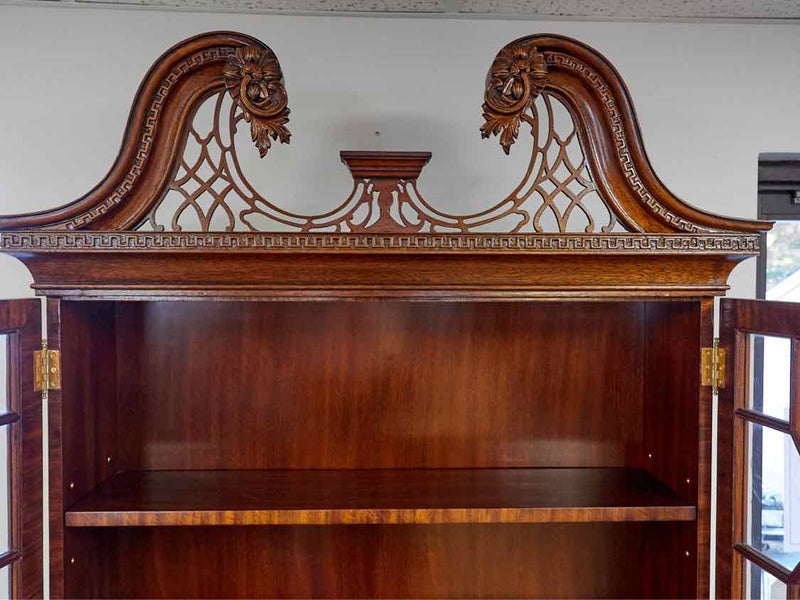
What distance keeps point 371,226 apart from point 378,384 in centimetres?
43

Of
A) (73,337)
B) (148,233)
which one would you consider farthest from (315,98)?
(73,337)

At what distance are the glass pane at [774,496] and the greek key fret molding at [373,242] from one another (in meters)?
0.31

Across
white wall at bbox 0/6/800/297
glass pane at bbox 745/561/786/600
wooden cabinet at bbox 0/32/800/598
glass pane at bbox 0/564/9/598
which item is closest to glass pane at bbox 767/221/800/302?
white wall at bbox 0/6/800/297

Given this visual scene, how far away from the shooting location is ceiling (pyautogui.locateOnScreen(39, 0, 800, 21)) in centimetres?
134

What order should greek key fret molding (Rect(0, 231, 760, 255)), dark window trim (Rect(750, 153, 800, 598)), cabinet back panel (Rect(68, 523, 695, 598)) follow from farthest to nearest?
1. dark window trim (Rect(750, 153, 800, 598))
2. cabinet back panel (Rect(68, 523, 695, 598))
3. greek key fret molding (Rect(0, 231, 760, 255))

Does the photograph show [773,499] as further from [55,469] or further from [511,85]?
[55,469]

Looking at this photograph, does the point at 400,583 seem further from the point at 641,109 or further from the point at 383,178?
the point at 641,109

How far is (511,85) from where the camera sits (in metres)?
0.99

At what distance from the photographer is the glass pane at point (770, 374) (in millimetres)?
972

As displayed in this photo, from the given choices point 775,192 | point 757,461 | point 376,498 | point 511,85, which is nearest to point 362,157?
point 511,85

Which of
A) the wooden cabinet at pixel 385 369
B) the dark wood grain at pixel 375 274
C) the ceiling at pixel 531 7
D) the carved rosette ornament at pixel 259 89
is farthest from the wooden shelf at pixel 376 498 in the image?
the ceiling at pixel 531 7

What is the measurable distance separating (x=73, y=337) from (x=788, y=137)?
1568 mm

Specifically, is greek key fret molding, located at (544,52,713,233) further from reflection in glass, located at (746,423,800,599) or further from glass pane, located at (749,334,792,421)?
reflection in glass, located at (746,423,800,599)

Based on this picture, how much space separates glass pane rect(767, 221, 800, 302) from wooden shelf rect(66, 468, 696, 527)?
0.65 m
